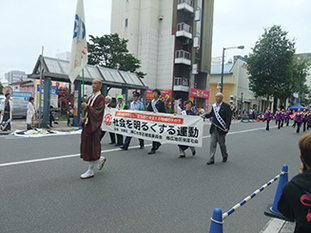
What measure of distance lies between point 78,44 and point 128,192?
3.45 metres

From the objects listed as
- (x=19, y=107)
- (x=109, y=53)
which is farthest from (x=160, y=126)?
(x=109, y=53)

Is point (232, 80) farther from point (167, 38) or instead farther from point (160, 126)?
point (160, 126)

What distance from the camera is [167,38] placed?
3528 centimetres

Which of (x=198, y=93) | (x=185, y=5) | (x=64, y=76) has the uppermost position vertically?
Result: (x=185, y=5)

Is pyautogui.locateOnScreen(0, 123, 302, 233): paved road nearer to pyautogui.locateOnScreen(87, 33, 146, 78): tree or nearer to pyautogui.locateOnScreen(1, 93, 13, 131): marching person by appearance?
pyautogui.locateOnScreen(1, 93, 13, 131): marching person

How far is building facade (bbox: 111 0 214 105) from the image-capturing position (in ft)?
115

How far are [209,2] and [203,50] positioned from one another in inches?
290

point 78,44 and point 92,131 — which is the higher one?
point 78,44

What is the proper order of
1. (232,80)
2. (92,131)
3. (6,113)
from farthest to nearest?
(232,80) → (6,113) → (92,131)

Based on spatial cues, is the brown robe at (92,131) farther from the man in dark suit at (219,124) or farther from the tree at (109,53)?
the tree at (109,53)

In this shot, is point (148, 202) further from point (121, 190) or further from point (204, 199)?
point (204, 199)

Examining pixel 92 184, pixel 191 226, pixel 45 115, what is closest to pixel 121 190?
pixel 92 184

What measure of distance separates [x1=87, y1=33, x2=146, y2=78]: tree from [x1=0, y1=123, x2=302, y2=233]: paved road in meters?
21.6

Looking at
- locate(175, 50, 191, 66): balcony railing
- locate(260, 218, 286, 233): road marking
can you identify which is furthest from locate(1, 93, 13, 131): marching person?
locate(175, 50, 191, 66): balcony railing
